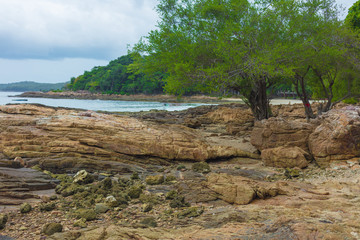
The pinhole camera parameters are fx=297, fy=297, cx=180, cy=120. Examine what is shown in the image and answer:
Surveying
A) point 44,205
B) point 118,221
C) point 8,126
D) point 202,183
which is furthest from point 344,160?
point 8,126

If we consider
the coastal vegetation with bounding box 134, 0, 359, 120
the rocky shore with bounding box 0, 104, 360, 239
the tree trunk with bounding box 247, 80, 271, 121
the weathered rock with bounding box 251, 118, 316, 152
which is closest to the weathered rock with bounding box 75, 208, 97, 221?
the rocky shore with bounding box 0, 104, 360, 239

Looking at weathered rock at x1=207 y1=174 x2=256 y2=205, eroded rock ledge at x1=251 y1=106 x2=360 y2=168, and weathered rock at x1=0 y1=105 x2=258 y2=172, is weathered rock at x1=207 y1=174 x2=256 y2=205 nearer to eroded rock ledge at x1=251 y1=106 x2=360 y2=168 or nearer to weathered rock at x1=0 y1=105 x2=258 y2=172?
eroded rock ledge at x1=251 y1=106 x2=360 y2=168

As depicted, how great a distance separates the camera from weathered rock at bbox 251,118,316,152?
11.7 meters

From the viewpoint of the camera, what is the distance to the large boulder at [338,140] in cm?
1028

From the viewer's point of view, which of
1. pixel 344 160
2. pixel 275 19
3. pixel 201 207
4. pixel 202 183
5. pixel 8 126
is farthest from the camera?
pixel 275 19

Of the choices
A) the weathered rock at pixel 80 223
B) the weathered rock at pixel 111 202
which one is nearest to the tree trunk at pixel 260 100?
the weathered rock at pixel 111 202

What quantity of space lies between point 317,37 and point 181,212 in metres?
14.7

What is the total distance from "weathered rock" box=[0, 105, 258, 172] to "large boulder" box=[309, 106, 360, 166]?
122 inches

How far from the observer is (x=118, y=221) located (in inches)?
232

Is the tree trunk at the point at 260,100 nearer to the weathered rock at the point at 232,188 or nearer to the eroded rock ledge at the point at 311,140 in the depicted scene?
Result: the eroded rock ledge at the point at 311,140

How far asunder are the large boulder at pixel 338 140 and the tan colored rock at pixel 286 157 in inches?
20.4

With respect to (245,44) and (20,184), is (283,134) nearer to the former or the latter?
(245,44)

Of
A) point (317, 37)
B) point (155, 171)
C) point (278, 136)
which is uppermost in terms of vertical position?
point (317, 37)

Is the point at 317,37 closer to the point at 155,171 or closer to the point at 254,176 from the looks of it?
the point at 254,176
